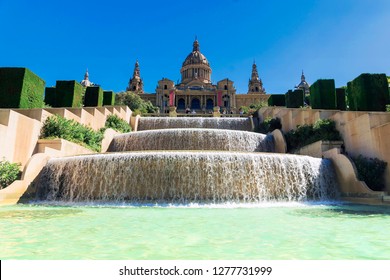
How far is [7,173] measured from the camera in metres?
9.49

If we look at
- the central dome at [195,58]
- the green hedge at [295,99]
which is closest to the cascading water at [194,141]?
the green hedge at [295,99]

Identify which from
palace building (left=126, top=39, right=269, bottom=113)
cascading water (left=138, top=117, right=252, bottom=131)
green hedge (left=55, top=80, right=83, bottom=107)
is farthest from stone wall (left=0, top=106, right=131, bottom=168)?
palace building (left=126, top=39, right=269, bottom=113)

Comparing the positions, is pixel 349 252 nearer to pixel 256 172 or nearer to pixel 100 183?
pixel 256 172

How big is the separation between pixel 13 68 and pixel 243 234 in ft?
47.1

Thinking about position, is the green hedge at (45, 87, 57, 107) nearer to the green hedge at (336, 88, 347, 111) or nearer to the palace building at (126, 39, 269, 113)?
the green hedge at (336, 88, 347, 111)

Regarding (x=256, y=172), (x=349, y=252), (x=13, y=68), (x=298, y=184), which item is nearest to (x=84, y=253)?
(x=349, y=252)

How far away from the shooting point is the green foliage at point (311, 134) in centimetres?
1369

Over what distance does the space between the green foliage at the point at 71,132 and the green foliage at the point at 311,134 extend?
34.1ft

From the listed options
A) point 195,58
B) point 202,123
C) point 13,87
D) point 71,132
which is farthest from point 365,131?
point 195,58

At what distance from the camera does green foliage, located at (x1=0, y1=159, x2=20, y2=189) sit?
9.35 meters

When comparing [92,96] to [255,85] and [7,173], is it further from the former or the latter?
[255,85]

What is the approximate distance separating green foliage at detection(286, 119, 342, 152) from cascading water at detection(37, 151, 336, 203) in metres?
4.30

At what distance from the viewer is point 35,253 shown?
3.22m

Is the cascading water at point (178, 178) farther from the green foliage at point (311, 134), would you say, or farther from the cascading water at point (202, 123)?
the cascading water at point (202, 123)
